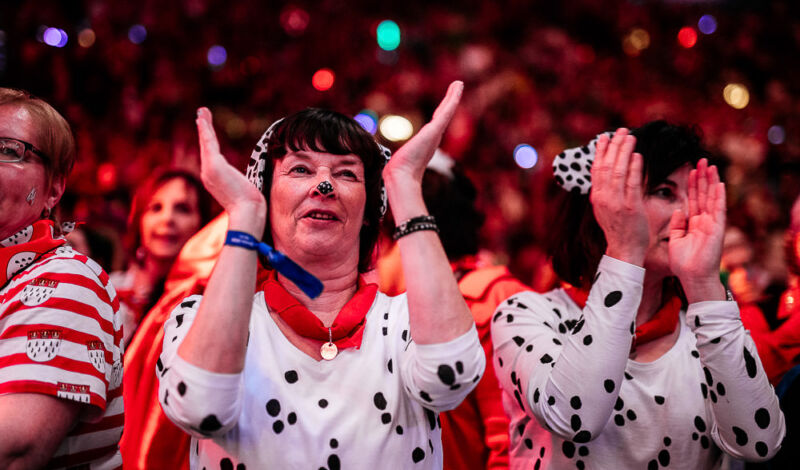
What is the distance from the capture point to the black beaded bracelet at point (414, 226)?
1.47 metres

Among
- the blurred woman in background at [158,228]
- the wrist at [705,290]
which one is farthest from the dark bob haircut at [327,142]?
the blurred woman in background at [158,228]

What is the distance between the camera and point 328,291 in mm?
1677

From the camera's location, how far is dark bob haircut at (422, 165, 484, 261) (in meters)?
2.62

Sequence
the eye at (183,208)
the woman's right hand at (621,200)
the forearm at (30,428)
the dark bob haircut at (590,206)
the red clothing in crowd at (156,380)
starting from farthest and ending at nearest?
the eye at (183,208) < the red clothing in crowd at (156,380) < the dark bob haircut at (590,206) < the woman's right hand at (621,200) < the forearm at (30,428)

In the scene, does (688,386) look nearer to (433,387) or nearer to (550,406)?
(550,406)

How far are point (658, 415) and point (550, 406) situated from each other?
0.35 meters

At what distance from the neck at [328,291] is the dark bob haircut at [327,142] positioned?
17 cm

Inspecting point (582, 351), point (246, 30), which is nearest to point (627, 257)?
point (582, 351)

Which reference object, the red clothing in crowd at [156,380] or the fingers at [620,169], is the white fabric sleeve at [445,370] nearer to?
the fingers at [620,169]

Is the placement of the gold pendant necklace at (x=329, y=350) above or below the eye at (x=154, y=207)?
below

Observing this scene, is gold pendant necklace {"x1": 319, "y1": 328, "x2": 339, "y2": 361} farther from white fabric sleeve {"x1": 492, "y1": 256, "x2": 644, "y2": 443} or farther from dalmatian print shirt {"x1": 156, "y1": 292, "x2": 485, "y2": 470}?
white fabric sleeve {"x1": 492, "y1": 256, "x2": 644, "y2": 443}

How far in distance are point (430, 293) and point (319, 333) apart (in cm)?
30

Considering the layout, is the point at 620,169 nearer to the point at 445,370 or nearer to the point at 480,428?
the point at 445,370

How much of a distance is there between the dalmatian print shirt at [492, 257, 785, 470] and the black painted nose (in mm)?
636
